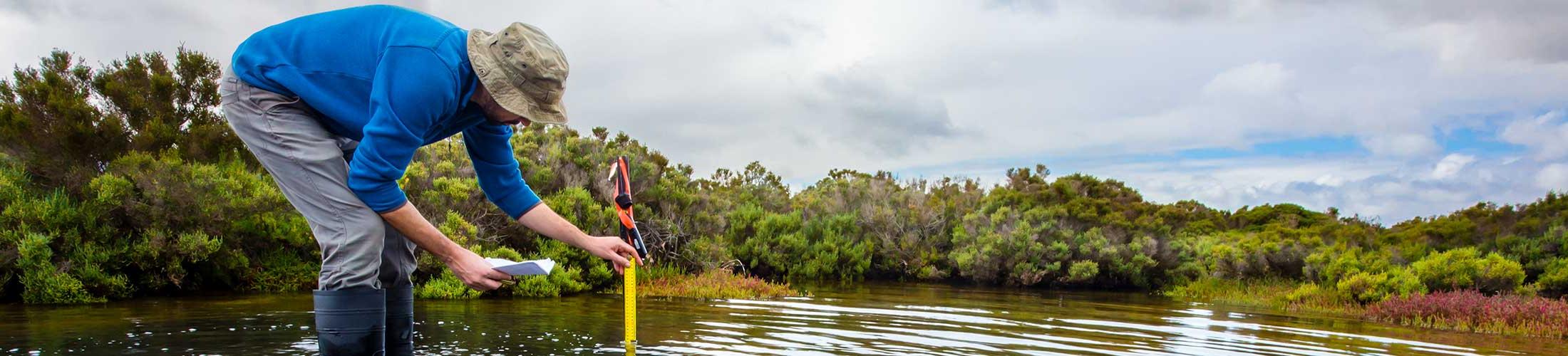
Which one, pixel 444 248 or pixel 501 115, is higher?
pixel 501 115

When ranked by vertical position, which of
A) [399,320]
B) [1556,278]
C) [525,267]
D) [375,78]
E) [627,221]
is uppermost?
[375,78]

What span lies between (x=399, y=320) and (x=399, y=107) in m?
1.34

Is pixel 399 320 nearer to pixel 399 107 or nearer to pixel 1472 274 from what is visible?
pixel 399 107

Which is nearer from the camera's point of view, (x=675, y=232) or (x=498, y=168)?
(x=498, y=168)

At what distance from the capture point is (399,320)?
4.57 metres

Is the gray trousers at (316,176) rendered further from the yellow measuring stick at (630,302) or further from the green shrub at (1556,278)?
the green shrub at (1556,278)

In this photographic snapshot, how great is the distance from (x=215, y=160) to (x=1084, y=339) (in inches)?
399

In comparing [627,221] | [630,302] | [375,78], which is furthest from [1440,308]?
[375,78]

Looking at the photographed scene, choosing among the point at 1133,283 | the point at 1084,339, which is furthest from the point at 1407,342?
Result: the point at 1133,283

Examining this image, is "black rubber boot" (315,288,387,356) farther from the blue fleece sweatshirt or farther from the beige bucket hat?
the beige bucket hat

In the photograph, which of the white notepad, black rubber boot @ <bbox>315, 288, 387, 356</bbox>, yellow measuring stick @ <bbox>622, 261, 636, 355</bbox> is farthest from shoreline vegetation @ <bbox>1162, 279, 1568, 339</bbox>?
black rubber boot @ <bbox>315, 288, 387, 356</bbox>

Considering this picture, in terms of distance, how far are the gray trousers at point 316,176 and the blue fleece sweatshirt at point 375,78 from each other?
0.23 feet

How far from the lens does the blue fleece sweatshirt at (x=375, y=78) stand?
142 inches

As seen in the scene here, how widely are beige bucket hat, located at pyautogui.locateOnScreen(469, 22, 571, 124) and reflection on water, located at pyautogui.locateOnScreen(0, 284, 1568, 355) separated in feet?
9.62
